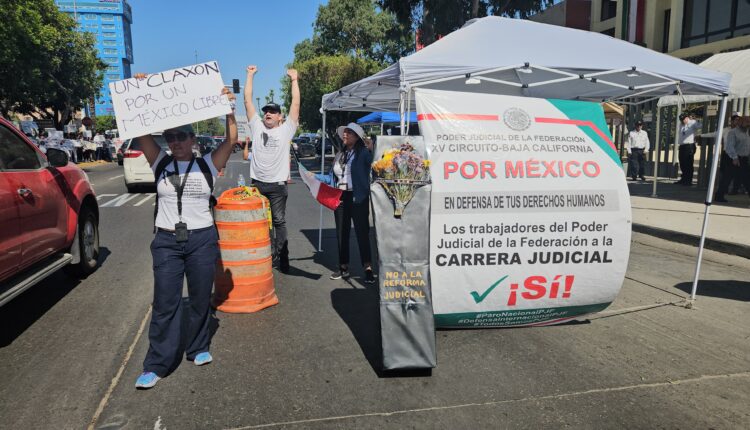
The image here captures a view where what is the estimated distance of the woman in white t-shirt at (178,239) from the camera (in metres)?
3.71

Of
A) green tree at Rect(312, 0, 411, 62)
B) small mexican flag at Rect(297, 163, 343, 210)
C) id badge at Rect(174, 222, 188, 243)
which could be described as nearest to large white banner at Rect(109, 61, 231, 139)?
id badge at Rect(174, 222, 188, 243)

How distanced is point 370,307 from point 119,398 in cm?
253

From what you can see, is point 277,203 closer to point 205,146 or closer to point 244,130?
point 244,130

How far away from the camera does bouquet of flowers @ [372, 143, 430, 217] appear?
143 inches

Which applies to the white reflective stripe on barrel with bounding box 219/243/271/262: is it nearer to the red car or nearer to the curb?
the red car

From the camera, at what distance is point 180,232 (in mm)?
3678

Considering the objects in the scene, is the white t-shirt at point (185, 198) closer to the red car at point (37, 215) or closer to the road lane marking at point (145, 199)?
the red car at point (37, 215)

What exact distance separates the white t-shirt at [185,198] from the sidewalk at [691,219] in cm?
746

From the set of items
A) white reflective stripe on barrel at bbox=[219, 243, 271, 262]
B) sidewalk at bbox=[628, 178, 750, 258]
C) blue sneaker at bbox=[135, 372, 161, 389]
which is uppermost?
white reflective stripe on barrel at bbox=[219, 243, 271, 262]

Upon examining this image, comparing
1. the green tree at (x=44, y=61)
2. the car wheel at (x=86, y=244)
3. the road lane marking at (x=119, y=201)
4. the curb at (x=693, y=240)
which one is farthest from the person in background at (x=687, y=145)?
the green tree at (x=44, y=61)

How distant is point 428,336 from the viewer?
3.70m

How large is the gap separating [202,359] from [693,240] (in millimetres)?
7669

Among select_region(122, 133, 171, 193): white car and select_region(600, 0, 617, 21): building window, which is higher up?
select_region(600, 0, 617, 21): building window

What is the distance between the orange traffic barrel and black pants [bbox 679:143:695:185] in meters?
14.2
